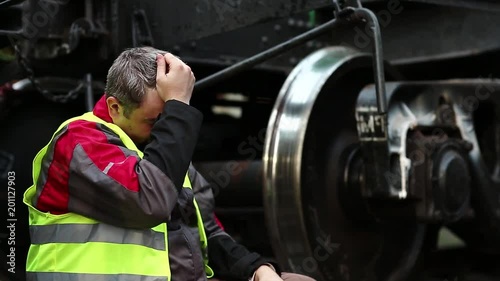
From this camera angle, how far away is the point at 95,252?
1.78 metres

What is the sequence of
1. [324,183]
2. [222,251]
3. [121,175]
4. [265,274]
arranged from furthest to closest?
[324,183] < [222,251] < [265,274] < [121,175]

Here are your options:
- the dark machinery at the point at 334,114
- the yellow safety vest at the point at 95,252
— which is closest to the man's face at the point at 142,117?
the yellow safety vest at the point at 95,252

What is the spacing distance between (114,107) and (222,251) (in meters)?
0.51

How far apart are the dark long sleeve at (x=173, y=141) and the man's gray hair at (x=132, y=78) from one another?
72mm

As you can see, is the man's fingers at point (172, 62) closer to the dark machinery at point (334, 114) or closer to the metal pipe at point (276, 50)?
the dark machinery at point (334, 114)

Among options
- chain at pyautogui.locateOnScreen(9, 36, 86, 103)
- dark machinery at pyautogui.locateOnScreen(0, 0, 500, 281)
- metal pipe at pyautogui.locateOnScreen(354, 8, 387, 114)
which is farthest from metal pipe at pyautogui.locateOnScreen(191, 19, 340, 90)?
chain at pyautogui.locateOnScreen(9, 36, 86, 103)

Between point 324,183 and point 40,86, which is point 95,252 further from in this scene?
point 40,86

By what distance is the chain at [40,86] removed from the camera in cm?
318

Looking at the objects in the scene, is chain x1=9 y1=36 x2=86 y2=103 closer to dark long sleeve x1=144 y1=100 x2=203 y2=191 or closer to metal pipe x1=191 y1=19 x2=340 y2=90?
metal pipe x1=191 y1=19 x2=340 y2=90

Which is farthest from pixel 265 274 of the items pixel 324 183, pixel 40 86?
pixel 40 86

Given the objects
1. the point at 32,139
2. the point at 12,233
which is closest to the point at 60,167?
the point at 12,233

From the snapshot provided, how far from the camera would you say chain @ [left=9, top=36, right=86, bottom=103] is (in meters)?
3.18

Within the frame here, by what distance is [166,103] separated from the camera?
187cm

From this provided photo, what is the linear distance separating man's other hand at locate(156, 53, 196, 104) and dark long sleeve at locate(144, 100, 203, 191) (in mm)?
23
